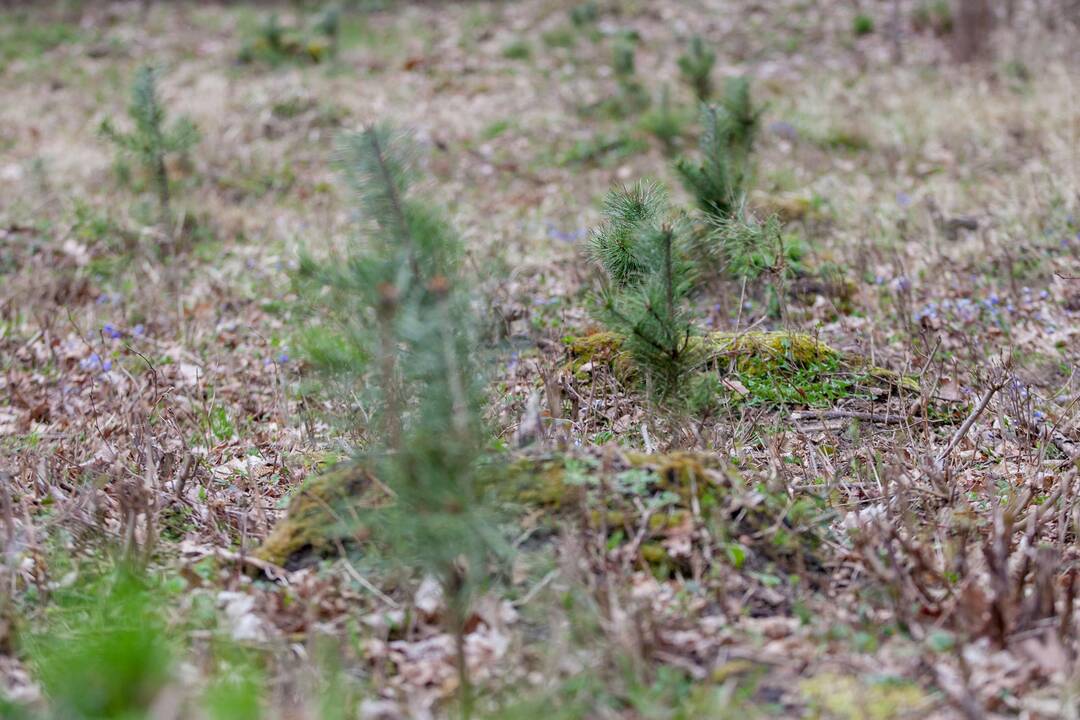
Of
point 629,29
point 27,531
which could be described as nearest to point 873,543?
point 27,531

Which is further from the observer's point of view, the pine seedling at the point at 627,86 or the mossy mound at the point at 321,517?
the pine seedling at the point at 627,86

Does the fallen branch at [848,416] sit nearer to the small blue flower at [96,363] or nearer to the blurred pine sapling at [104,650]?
the blurred pine sapling at [104,650]

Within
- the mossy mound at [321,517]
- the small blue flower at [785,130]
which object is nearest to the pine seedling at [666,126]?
the small blue flower at [785,130]

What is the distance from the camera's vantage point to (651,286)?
283 cm

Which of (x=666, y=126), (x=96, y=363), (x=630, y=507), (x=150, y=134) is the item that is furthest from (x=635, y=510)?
(x=666, y=126)

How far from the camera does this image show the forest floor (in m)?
2.13

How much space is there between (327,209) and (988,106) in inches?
255

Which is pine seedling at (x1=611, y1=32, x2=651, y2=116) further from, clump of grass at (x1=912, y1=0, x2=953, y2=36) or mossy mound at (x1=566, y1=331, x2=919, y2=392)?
mossy mound at (x1=566, y1=331, x2=919, y2=392)

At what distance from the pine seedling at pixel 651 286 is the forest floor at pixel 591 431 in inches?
6.1

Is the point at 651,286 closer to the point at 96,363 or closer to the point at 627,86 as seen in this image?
the point at 96,363

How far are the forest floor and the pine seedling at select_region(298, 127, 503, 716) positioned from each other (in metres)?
0.25

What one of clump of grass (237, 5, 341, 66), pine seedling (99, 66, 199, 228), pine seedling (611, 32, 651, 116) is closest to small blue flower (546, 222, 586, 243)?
pine seedling (99, 66, 199, 228)

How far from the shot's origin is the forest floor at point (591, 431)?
2127 mm

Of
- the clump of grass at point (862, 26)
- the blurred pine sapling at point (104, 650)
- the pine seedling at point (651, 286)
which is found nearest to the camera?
the blurred pine sapling at point (104, 650)
